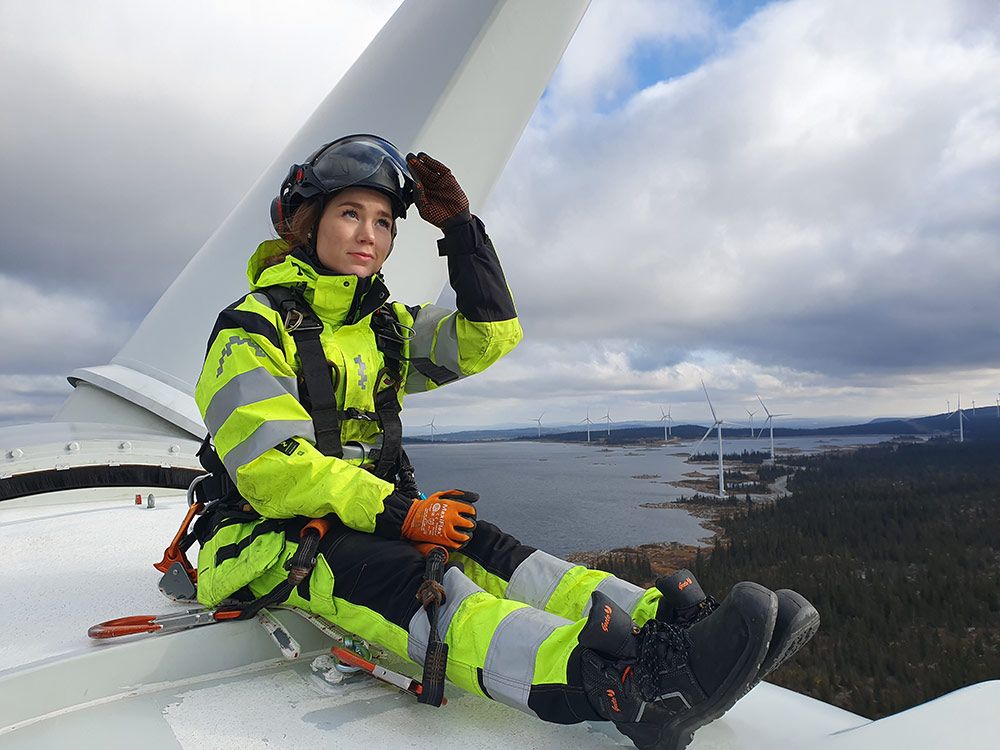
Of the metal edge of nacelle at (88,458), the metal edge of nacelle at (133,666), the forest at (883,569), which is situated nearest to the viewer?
the metal edge of nacelle at (133,666)

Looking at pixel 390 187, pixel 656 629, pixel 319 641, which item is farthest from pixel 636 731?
pixel 390 187

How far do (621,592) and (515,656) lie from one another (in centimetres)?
44

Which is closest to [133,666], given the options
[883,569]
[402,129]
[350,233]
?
[350,233]

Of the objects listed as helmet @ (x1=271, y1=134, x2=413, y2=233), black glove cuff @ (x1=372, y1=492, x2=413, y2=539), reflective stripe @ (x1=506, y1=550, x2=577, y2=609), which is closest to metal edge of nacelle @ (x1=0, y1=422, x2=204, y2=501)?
helmet @ (x1=271, y1=134, x2=413, y2=233)

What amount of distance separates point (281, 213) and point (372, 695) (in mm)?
1775

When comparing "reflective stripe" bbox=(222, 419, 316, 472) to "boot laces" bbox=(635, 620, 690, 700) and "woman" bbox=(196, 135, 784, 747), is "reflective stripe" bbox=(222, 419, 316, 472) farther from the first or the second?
"boot laces" bbox=(635, 620, 690, 700)

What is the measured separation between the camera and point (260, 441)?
2023 mm

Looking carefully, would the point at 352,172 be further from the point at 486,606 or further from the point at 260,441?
the point at 486,606

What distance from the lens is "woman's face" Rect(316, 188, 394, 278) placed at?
2477 mm

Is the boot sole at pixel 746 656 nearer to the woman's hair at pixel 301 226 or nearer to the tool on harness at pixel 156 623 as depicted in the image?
the tool on harness at pixel 156 623

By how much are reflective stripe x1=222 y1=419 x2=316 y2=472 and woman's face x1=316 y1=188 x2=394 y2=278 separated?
671 mm

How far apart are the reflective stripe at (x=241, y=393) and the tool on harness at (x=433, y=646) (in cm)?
75

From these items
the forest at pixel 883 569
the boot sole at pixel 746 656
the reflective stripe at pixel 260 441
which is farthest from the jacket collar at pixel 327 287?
the forest at pixel 883 569

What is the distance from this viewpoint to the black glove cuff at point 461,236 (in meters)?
2.39
